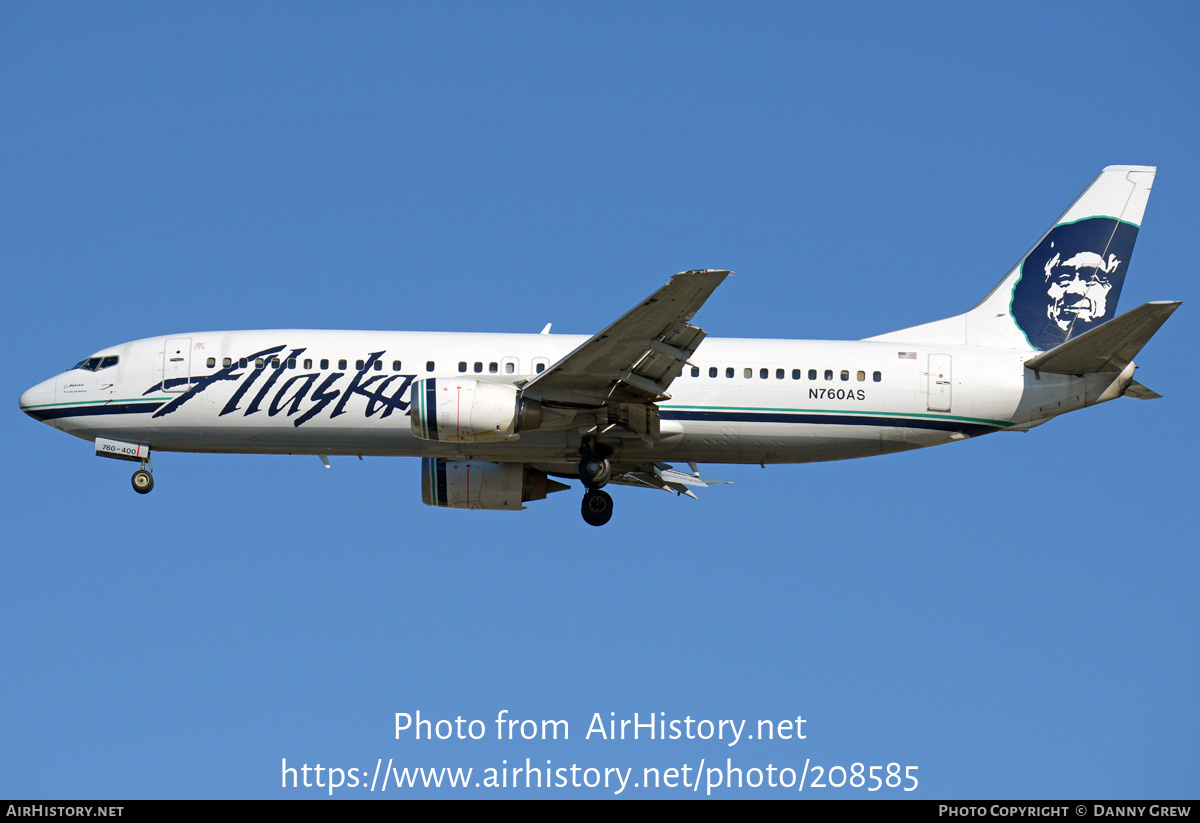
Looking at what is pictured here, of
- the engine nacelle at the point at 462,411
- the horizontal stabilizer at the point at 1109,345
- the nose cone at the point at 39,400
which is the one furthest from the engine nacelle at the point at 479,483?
the horizontal stabilizer at the point at 1109,345

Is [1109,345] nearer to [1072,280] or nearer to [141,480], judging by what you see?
[1072,280]

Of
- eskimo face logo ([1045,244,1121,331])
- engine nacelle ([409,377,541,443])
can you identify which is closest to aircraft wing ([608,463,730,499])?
engine nacelle ([409,377,541,443])

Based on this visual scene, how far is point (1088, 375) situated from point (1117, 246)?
4757mm

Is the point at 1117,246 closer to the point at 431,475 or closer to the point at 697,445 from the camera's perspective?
the point at 697,445

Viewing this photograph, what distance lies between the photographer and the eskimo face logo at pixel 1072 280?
3791 centimetres

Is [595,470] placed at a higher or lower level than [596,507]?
higher

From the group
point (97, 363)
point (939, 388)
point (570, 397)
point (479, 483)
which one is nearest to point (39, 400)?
point (97, 363)

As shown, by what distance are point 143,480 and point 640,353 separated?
13.0 meters

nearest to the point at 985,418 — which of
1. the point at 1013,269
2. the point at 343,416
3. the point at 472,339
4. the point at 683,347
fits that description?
the point at 1013,269

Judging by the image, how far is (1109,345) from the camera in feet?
112

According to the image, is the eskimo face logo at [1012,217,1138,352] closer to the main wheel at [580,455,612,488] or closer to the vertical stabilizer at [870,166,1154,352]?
the vertical stabilizer at [870,166,1154,352]

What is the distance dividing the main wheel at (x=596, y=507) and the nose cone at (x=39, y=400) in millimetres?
13408

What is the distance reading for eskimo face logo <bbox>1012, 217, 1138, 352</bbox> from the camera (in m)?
37.9

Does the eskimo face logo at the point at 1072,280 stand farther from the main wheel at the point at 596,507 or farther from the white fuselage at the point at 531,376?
the main wheel at the point at 596,507
